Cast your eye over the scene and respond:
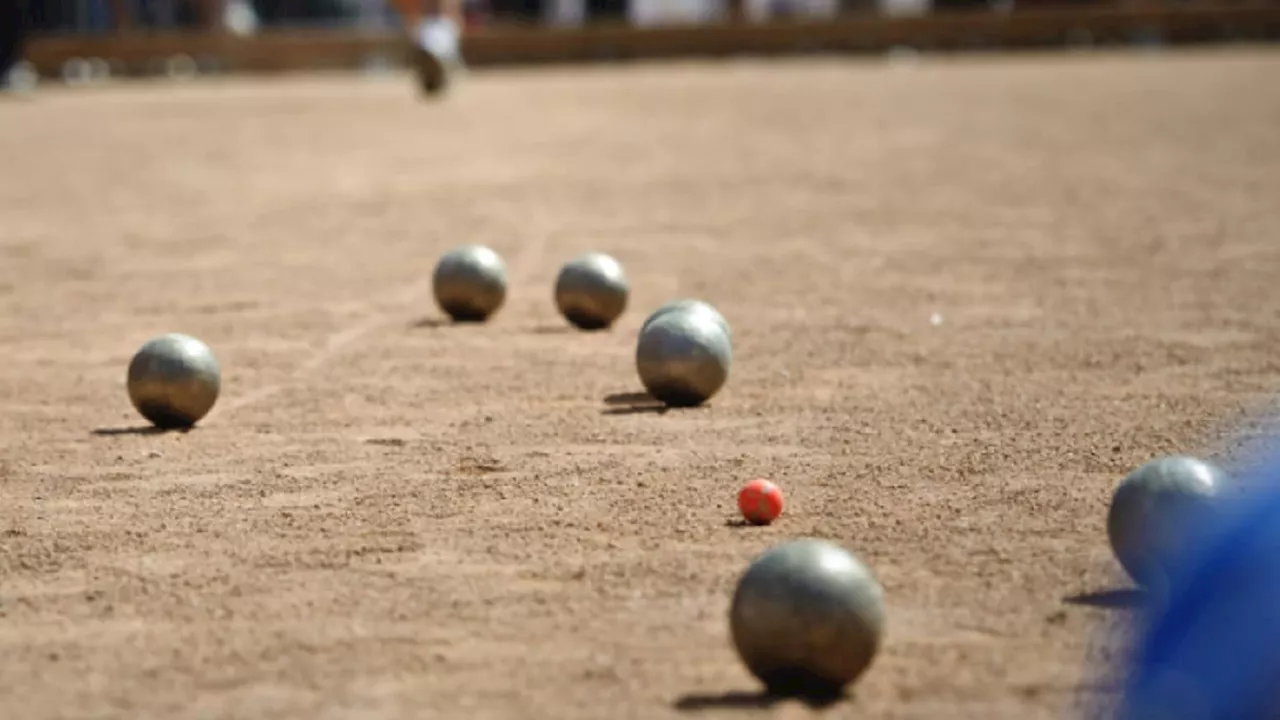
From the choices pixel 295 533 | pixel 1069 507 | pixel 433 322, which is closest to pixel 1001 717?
pixel 1069 507

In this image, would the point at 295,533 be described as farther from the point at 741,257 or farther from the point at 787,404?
the point at 741,257

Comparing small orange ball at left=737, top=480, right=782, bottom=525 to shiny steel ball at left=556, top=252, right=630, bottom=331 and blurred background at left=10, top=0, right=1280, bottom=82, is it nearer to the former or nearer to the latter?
shiny steel ball at left=556, top=252, right=630, bottom=331

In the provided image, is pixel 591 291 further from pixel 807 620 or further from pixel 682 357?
pixel 807 620

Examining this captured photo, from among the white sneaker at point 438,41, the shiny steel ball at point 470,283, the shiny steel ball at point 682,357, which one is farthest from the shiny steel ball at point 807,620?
the white sneaker at point 438,41

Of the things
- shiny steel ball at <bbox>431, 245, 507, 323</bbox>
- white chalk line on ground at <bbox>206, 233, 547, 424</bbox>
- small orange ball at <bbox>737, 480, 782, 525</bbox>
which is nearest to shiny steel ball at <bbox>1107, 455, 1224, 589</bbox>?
small orange ball at <bbox>737, 480, 782, 525</bbox>

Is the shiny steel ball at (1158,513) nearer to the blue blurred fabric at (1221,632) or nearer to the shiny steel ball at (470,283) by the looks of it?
the blue blurred fabric at (1221,632)

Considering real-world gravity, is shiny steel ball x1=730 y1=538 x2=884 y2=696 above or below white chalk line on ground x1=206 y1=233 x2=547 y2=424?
above
